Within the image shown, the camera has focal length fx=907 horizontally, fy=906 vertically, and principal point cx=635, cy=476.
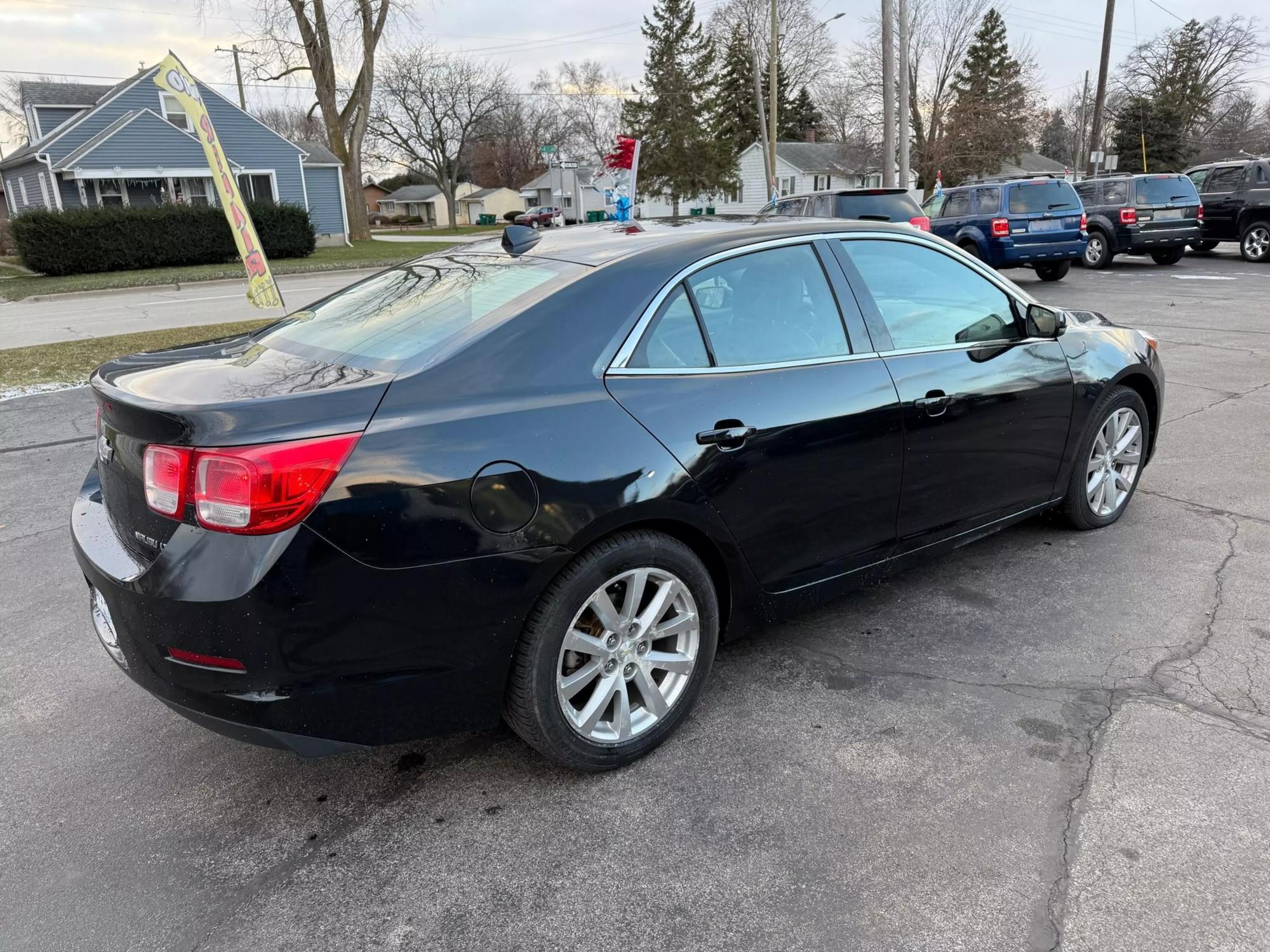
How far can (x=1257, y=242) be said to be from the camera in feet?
61.0

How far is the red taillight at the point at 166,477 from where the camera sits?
228cm

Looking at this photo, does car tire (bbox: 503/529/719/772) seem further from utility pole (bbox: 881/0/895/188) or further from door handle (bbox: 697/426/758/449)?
utility pole (bbox: 881/0/895/188)

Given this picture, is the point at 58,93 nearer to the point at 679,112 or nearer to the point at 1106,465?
the point at 679,112

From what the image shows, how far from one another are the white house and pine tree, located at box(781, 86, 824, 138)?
29.2 ft

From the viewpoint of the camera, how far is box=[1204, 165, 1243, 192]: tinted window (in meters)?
18.9

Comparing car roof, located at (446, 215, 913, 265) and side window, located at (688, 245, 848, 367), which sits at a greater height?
car roof, located at (446, 215, 913, 265)

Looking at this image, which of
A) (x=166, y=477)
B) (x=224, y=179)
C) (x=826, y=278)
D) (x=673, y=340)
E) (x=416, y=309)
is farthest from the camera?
(x=224, y=179)

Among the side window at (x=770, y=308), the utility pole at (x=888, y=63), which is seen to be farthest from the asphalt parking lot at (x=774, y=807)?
the utility pole at (x=888, y=63)

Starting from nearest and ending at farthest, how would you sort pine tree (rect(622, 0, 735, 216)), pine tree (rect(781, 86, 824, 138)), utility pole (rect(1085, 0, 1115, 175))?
utility pole (rect(1085, 0, 1115, 175)), pine tree (rect(622, 0, 735, 216)), pine tree (rect(781, 86, 824, 138))

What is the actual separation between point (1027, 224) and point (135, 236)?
A: 23.1 metres

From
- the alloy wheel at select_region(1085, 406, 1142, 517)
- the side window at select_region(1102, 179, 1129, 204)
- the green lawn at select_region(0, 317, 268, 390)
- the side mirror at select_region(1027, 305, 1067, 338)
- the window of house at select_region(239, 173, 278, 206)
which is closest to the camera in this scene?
the side mirror at select_region(1027, 305, 1067, 338)

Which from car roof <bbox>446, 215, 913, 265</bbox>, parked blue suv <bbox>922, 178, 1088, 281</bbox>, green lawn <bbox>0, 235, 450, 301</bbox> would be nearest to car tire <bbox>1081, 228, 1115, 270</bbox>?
parked blue suv <bbox>922, 178, 1088, 281</bbox>

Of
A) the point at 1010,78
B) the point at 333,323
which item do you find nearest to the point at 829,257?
the point at 333,323

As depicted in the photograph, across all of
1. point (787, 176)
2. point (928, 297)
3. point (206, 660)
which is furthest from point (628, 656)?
point (787, 176)
